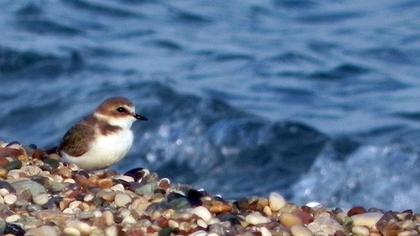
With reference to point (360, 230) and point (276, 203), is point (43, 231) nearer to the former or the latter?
point (276, 203)

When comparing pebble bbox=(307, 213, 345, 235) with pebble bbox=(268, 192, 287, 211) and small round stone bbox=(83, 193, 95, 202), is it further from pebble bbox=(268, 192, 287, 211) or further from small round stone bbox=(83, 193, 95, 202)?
small round stone bbox=(83, 193, 95, 202)

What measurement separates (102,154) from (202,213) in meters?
1.80

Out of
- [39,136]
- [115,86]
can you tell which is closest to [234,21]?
[115,86]

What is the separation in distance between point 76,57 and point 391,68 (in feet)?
13.6

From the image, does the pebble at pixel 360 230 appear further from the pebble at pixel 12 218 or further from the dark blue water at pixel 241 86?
the dark blue water at pixel 241 86

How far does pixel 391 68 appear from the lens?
16.8m

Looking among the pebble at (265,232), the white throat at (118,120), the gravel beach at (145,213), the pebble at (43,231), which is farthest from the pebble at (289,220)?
the white throat at (118,120)

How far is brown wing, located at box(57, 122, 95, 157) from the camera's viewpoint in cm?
885

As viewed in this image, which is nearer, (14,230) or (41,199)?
(14,230)

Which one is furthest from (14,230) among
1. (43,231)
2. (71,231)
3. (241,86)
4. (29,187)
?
(241,86)

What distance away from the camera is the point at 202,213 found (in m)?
7.18

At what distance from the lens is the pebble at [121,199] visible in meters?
7.36

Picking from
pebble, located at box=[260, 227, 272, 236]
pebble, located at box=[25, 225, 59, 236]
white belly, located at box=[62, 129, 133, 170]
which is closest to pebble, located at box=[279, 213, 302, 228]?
pebble, located at box=[260, 227, 272, 236]

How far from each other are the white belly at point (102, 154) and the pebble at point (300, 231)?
81.6 inches
